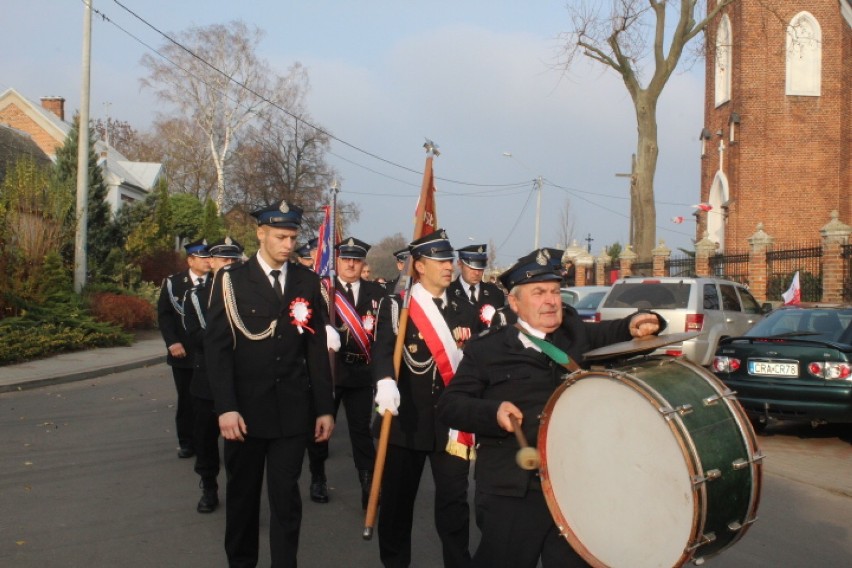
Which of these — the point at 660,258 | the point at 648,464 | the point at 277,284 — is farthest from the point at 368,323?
the point at 660,258

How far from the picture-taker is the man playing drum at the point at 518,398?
384 centimetres

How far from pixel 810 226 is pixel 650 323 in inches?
1374

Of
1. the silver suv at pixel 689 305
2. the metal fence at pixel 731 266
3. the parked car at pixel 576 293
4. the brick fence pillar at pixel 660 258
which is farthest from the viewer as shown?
the brick fence pillar at pixel 660 258

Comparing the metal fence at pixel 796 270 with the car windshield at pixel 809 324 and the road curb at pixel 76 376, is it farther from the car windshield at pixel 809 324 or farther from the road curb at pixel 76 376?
the road curb at pixel 76 376

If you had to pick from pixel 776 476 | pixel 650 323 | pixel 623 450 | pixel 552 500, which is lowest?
pixel 776 476

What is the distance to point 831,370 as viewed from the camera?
1021cm

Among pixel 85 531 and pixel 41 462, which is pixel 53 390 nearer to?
pixel 41 462

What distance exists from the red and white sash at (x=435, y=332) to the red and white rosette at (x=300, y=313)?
663 millimetres

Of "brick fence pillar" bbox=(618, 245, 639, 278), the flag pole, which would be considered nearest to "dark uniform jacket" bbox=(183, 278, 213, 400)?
the flag pole

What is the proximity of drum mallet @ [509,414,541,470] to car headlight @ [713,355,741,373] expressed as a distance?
7.94 metres

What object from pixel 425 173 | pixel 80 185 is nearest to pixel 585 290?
pixel 80 185

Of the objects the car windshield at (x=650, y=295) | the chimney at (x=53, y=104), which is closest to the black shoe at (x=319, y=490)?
the car windshield at (x=650, y=295)

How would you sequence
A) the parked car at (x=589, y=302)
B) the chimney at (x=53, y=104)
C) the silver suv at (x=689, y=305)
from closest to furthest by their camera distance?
1. the silver suv at (x=689, y=305)
2. the parked car at (x=589, y=302)
3. the chimney at (x=53, y=104)

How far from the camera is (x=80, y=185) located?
22.1 m
